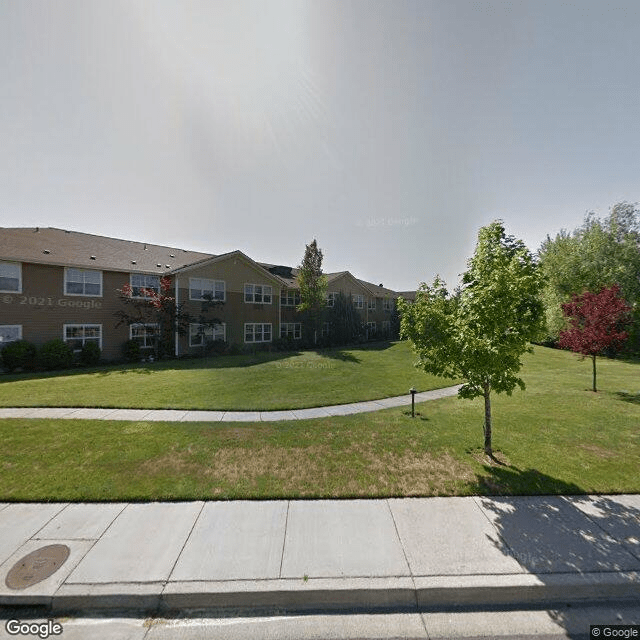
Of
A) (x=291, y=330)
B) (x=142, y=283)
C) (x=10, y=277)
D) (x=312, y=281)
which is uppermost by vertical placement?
(x=312, y=281)

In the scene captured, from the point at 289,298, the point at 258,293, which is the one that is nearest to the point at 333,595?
the point at 258,293

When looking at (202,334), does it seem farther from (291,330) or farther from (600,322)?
(600,322)

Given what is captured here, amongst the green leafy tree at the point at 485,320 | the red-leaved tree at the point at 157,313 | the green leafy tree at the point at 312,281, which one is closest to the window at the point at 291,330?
the green leafy tree at the point at 312,281

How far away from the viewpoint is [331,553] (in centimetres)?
383

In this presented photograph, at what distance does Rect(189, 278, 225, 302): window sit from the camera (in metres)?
22.3

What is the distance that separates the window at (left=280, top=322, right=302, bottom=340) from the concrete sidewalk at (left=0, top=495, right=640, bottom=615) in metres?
23.9

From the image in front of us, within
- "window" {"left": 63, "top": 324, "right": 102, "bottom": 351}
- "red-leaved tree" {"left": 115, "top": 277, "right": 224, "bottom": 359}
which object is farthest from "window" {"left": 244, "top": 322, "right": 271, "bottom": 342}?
"window" {"left": 63, "top": 324, "right": 102, "bottom": 351}

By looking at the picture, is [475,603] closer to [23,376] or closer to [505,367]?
[505,367]

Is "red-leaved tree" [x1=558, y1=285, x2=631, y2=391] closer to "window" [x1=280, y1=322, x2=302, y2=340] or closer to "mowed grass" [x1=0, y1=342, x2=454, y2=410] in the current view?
"mowed grass" [x1=0, y1=342, x2=454, y2=410]

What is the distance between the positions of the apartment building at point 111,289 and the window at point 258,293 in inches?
3.6

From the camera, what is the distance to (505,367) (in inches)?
224

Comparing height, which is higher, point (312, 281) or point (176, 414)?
point (312, 281)

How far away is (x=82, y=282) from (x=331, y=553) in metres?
21.7

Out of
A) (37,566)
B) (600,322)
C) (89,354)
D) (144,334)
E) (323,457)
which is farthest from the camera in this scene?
(144,334)
